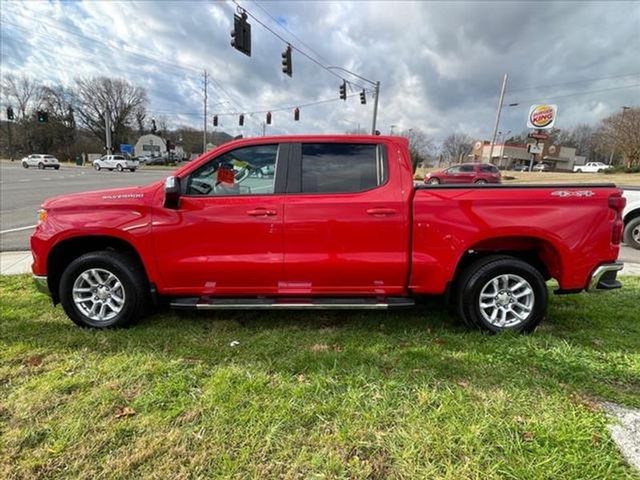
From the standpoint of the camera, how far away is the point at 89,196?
379 centimetres

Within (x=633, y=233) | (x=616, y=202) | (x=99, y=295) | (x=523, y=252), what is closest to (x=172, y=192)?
(x=99, y=295)

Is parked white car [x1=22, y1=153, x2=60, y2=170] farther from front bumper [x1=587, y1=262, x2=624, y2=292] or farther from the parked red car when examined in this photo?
front bumper [x1=587, y1=262, x2=624, y2=292]

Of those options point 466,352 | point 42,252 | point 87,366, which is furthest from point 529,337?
point 42,252

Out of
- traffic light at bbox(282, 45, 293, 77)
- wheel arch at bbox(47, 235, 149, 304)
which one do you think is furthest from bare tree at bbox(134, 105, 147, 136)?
wheel arch at bbox(47, 235, 149, 304)

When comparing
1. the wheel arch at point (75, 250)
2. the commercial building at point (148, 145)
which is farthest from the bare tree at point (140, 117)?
the wheel arch at point (75, 250)

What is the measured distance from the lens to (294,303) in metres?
3.64

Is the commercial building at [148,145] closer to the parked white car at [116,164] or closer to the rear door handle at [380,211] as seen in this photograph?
the parked white car at [116,164]

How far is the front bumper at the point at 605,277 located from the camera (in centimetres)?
359

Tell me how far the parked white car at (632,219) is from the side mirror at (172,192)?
8932 mm

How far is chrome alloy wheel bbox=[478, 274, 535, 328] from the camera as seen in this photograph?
3689 mm

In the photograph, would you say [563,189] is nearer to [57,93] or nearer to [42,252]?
[42,252]

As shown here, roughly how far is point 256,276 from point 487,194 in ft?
7.54

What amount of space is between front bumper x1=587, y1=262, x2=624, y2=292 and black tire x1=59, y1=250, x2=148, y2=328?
171 inches

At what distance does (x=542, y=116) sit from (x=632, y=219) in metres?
48.8
